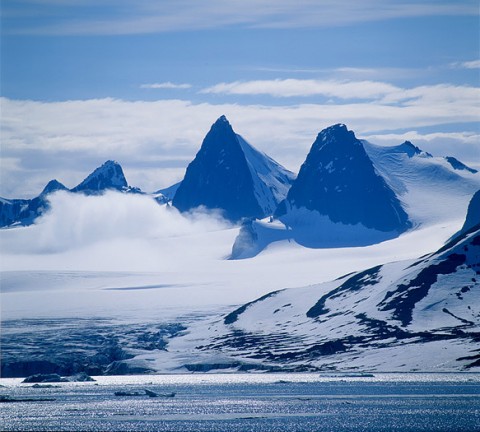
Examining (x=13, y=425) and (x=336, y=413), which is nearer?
(x=13, y=425)

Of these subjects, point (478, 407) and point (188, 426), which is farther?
point (478, 407)

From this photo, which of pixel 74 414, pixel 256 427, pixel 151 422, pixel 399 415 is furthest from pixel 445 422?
pixel 74 414

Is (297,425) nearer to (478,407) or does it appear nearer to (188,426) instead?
(188,426)

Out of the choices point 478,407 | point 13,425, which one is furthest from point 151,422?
point 478,407

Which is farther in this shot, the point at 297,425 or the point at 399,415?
the point at 399,415

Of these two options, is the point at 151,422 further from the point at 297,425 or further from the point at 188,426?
the point at 297,425

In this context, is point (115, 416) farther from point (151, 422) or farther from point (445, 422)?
point (445, 422)

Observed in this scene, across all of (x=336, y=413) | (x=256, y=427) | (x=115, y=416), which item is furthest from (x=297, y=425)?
(x=115, y=416)
